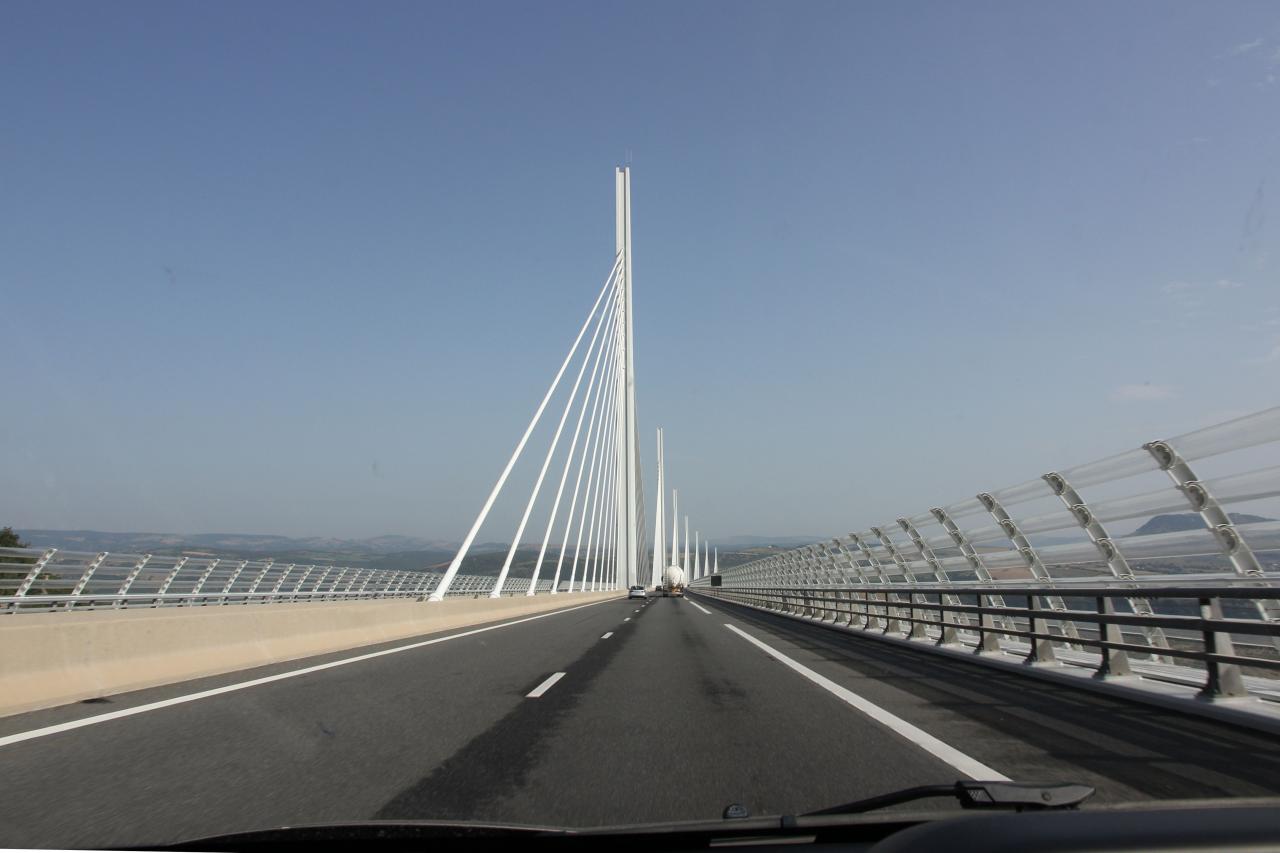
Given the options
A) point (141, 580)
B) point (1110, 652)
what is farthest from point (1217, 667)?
point (141, 580)

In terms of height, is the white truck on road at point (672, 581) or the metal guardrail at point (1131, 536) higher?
the white truck on road at point (672, 581)

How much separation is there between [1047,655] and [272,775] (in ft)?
29.7

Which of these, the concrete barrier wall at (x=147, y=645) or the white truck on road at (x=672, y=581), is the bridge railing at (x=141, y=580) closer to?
the concrete barrier wall at (x=147, y=645)

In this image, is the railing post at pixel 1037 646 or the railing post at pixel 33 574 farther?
the railing post at pixel 33 574

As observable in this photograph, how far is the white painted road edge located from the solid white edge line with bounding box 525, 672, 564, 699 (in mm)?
2900

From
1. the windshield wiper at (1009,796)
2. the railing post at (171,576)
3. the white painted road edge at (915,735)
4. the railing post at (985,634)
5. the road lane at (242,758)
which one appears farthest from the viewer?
the railing post at (171,576)

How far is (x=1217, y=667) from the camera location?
7945 millimetres

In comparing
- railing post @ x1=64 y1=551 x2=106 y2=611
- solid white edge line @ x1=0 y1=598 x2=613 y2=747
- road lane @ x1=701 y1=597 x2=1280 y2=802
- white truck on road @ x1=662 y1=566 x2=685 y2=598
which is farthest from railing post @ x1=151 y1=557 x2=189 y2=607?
white truck on road @ x1=662 y1=566 x2=685 y2=598

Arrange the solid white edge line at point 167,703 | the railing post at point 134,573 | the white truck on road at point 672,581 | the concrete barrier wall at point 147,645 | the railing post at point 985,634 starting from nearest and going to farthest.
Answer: the solid white edge line at point 167,703 → the concrete barrier wall at point 147,645 → the railing post at point 985,634 → the railing post at point 134,573 → the white truck on road at point 672,581

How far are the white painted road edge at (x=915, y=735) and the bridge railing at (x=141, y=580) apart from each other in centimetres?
1807

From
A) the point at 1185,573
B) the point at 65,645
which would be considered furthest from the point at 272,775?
the point at 1185,573

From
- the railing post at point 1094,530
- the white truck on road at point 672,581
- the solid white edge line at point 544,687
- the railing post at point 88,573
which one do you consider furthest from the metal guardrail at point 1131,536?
the white truck on road at point 672,581

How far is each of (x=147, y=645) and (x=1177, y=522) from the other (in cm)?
1129

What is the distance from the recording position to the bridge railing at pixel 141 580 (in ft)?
71.2
